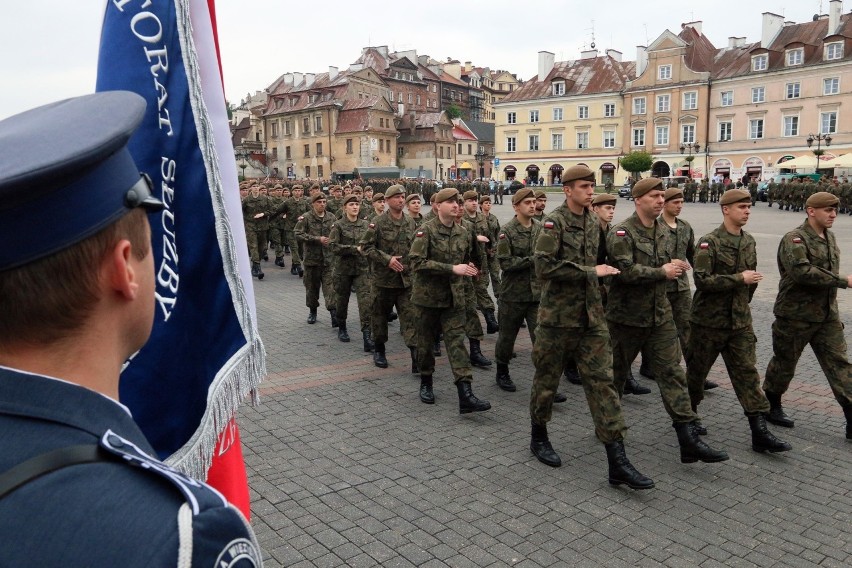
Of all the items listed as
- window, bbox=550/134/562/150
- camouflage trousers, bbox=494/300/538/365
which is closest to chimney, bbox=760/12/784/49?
window, bbox=550/134/562/150

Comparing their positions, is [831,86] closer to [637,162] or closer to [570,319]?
[637,162]

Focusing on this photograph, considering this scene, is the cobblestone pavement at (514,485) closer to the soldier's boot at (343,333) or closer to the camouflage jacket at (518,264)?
the camouflage jacket at (518,264)

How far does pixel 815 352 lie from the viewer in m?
Result: 6.21

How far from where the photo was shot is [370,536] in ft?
14.2

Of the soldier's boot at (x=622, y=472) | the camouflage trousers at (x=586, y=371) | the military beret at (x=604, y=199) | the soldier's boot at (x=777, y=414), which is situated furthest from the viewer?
the military beret at (x=604, y=199)

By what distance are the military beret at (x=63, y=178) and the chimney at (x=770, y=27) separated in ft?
219

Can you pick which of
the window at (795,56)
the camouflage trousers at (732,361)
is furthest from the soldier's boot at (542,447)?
the window at (795,56)

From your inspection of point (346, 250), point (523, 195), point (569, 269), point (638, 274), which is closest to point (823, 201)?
point (638, 274)

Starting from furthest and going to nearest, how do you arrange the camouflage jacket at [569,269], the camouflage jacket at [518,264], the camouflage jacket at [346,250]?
the camouflage jacket at [346,250] < the camouflage jacket at [518,264] < the camouflage jacket at [569,269]

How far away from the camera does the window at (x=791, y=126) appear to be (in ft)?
184

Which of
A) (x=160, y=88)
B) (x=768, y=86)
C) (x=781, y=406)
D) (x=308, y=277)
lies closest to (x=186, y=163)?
(x=160, y=88)

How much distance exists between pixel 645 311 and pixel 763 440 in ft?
4.74

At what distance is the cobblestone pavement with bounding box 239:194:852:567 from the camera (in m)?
4.18

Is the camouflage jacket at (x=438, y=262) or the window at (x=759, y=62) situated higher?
the window at (x=759, y=62)
